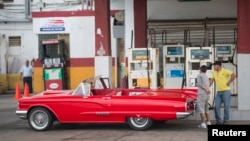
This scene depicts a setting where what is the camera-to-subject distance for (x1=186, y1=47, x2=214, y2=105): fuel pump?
583 inches

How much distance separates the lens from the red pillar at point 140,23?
19.3 meters

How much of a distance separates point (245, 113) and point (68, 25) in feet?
40.0

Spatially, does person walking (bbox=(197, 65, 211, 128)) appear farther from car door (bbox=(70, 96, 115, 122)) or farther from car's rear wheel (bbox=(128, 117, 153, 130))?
car door (bbox=(70, 96, 115, 122))

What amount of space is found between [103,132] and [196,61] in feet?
13.1

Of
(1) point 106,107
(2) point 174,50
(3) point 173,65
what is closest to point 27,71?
(3) point 173,65

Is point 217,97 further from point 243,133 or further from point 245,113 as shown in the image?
point 243,133

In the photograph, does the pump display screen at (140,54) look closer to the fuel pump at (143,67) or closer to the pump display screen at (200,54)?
the fuel pump at (143,67)

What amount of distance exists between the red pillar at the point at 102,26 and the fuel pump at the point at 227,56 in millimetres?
3267

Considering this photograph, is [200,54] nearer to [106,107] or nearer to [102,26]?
[102,26]

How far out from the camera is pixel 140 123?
1235cm

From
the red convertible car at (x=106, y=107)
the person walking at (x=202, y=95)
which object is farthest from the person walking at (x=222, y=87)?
the red convertible car at (x=106, y=107)

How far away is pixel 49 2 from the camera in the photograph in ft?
85.2

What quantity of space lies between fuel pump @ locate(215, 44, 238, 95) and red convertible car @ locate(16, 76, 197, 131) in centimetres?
286

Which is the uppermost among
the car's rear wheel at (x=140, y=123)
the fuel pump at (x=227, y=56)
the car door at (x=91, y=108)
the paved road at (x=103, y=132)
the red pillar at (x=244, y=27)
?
the red pillar at (x=244, y=27)
